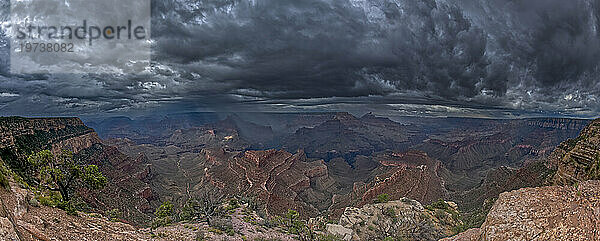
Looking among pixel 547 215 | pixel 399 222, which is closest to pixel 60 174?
pixel 547 215

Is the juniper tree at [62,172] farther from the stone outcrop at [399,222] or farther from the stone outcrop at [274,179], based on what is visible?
the stone outcrop at [274,179]

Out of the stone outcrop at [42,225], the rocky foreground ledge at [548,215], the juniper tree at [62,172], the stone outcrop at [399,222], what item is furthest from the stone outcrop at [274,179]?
the rocky foreground ledge at [548,215]

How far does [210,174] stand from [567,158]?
13192cm

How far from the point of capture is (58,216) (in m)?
17.0

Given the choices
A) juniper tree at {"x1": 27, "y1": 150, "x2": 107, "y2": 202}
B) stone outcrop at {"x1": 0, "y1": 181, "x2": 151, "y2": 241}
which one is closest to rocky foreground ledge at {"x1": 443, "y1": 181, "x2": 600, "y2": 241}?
stone outcrop at {"x1": 0, "y1": 181, "x2": 151, "y2": 241}

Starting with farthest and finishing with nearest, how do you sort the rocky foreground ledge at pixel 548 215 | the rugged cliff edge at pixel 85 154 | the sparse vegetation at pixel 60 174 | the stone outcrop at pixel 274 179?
the stone outcrop at pixel 274 179 < the rugged cliff edge at pixel 85 154 < the sparse vegetation at pixel 60 174 < the rocky foreground ledge at pixel 548 215

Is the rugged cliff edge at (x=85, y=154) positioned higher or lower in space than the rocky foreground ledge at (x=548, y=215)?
lower

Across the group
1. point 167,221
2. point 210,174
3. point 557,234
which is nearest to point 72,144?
point 210,174

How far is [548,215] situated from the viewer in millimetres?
12703

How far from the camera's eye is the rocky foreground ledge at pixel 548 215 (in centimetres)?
1117

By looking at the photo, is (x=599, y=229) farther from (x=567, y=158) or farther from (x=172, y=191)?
(x=172, y=191)

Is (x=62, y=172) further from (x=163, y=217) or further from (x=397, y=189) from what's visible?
(x=397, y=189)

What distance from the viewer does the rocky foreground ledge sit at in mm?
11172

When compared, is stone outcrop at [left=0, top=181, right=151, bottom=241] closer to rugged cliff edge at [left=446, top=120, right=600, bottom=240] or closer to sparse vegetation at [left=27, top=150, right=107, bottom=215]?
sparse vegetation at [left=27, top=150, right=107, bottom=215]
